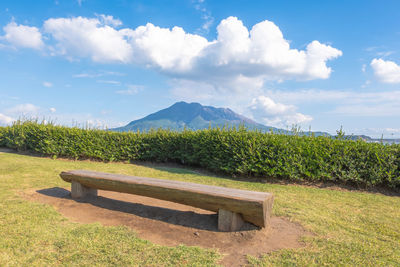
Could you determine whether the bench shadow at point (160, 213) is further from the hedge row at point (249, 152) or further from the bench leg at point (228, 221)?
the hedge row at point (249, 152)

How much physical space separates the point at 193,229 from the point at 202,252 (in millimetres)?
780

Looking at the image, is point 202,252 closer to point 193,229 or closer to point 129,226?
point 193,229

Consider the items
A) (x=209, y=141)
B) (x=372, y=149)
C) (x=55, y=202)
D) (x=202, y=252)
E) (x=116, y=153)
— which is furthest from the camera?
(x=116, y=153)

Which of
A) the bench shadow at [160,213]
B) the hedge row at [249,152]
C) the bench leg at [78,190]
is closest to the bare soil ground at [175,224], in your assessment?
the bench shadow at [160,213]

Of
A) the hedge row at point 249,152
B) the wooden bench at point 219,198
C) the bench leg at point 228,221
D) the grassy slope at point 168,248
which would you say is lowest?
the grassy slope at point 168,248

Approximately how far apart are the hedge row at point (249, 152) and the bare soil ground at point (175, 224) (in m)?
3.98

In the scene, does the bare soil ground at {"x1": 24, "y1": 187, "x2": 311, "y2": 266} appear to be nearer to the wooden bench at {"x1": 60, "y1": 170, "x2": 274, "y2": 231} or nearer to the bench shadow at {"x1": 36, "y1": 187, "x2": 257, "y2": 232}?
the bench shadow at {"x1": 36, "y1": 187, "x2": 257, "y2": 232}

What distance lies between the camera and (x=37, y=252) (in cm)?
325

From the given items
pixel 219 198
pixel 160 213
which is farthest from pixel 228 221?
pixel 160 213

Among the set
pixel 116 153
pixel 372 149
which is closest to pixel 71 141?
pixel 116 153

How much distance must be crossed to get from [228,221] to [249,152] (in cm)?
486

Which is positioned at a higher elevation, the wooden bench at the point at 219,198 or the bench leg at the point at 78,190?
the wooden bench at the point at 219,198

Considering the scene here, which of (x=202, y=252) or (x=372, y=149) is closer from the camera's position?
(x=202, y=252)

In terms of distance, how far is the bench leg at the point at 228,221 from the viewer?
12.8 ft
